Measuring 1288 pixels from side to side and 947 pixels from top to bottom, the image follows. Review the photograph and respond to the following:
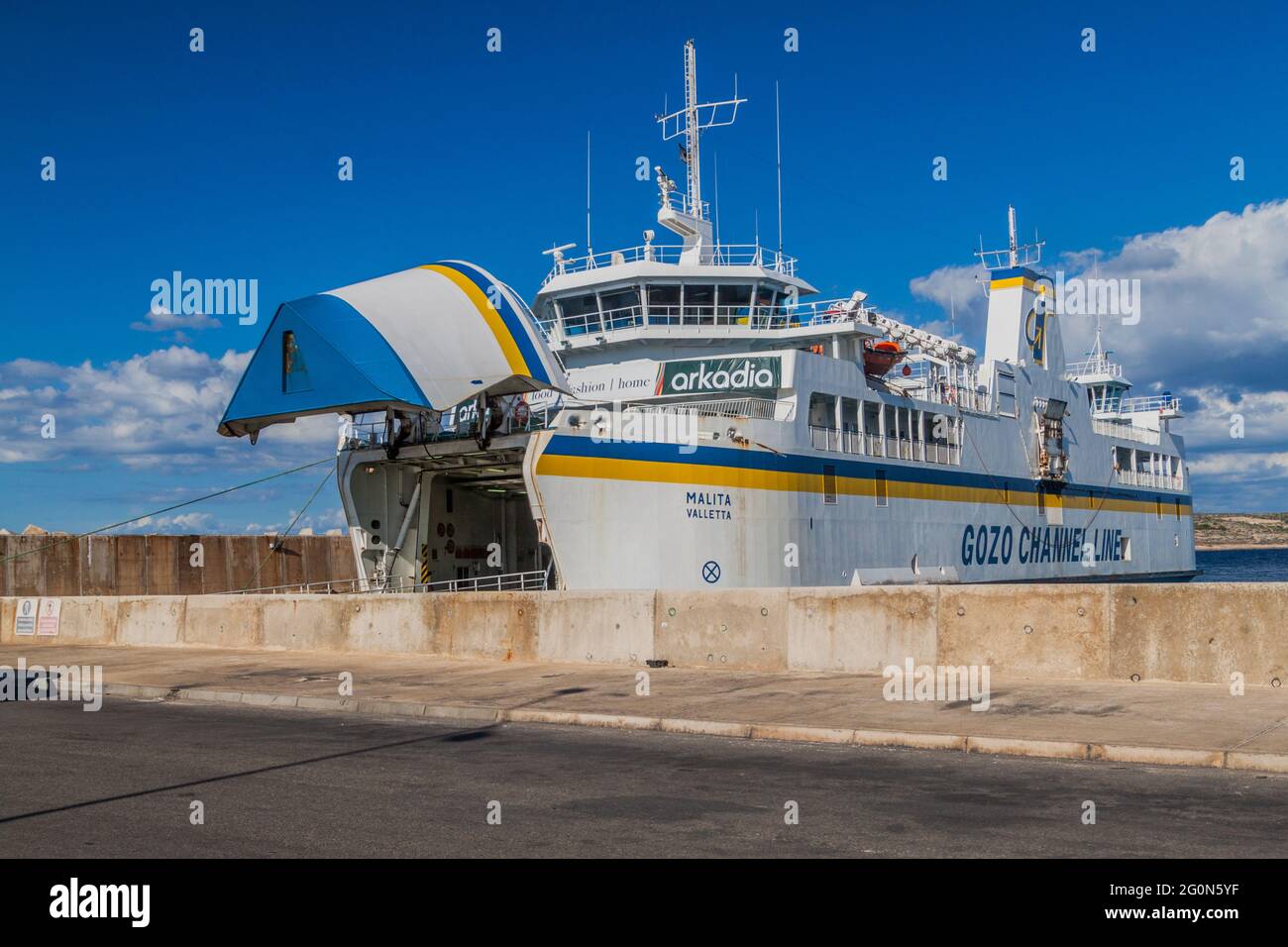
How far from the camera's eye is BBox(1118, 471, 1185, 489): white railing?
168ft

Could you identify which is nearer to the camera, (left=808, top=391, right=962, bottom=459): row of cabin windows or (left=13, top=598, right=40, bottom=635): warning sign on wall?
(left=13, top=598, right=40, bottom=635): warning sign on wall

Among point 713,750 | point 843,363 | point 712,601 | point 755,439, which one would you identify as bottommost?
point 713,750

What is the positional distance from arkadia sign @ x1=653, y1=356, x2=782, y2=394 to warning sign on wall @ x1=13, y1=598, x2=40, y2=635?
15.4 meters

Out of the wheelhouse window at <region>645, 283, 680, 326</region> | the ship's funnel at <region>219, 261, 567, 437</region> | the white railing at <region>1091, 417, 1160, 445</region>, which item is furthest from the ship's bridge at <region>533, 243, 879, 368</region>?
the white railing at <region>1091, 417, 1160, 445</region>

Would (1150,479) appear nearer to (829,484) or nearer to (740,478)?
(829,484)

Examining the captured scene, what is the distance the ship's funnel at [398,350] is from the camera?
21875 mm

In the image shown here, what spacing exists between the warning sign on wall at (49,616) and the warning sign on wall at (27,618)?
5.2 inches

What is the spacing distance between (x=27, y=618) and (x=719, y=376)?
17156 mm

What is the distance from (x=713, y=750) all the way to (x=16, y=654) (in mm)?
17203

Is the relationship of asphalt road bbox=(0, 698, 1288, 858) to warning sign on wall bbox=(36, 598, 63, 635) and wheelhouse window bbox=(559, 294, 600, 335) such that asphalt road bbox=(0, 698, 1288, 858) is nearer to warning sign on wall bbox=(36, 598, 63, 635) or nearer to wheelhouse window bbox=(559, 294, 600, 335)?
warning sign on wall bbox=(36, 598, 63, 635)

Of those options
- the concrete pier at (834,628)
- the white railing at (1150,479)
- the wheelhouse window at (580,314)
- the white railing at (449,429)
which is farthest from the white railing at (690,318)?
the white railing at (1150,479)
